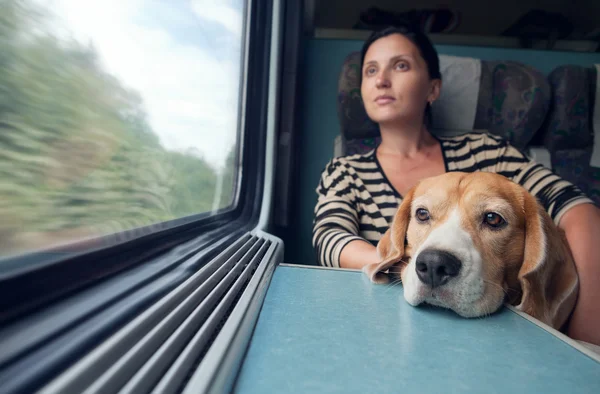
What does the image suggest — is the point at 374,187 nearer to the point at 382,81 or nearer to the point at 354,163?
the point at 354,163

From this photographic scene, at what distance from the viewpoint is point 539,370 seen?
43 centimetres

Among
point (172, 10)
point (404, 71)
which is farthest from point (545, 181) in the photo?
point (172, 10)

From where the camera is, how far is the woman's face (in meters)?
1.37

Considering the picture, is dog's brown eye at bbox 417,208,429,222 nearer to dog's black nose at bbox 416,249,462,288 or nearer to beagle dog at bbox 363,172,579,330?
beagle dog at bbox 363,172,579,330

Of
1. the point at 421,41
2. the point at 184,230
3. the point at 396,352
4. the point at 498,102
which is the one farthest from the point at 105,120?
the point at 498,102

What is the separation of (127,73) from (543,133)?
77.8 inches

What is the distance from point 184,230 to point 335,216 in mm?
561

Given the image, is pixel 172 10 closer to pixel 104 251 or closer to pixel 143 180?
pixel 143 180

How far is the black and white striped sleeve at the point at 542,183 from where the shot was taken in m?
1.05

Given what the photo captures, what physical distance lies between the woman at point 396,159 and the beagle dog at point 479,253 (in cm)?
28

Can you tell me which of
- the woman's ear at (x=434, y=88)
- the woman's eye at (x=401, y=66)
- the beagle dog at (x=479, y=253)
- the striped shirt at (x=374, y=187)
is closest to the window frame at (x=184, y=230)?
the striped shirt at (x=374, y=187)

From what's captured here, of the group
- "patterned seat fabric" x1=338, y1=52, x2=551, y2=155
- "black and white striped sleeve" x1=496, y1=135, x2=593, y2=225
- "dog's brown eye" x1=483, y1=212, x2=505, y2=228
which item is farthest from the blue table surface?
"patterned seat fabric" x1=338, y1=52, x2=551, y2=155

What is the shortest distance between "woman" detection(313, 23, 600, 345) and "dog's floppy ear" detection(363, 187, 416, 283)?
6.6 inches

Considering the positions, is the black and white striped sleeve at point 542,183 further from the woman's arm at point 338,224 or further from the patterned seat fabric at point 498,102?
the woman's arm at point 338,224
